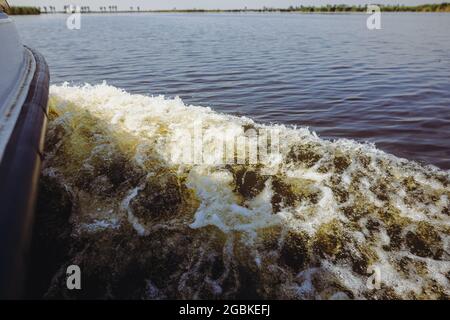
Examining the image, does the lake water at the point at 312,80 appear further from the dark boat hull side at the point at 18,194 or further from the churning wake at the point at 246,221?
the dark boat hull side at the point at 18,194

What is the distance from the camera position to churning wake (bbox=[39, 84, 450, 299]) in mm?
2934

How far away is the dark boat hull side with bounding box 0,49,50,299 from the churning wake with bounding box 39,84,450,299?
2.95ft

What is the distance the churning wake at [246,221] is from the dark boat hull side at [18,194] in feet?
2.95

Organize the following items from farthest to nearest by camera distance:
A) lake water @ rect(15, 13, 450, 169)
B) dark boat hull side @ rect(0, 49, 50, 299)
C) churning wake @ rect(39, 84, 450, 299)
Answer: lake water @ rect(15, 13, 450, 169) → churning wake @ rect(39, 84, 450, 299) → dark boat hull side @ rect(0, 49, 50, 299)

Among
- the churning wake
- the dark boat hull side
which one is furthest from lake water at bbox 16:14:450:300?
the dark boat hull side

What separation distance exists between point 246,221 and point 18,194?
207 centimetres

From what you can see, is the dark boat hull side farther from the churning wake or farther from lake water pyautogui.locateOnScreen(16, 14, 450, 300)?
the churning wake

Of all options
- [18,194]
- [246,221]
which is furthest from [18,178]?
[246,221]

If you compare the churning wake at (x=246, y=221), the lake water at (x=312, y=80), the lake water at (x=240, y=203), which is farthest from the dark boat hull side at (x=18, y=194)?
the lake water at (x=312, y=80)

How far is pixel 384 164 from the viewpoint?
14.1 feet

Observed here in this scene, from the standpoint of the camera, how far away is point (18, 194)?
2.40 m

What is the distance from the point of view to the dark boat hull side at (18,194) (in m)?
1.99

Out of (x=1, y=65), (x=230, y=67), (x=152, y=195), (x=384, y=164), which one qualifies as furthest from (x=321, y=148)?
(x=230, y=67)

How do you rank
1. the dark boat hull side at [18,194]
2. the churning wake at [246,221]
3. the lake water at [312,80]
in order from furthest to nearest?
the lake water at [312,80], the churning wake at [246,221], the dark boat hull side at [18,194]
